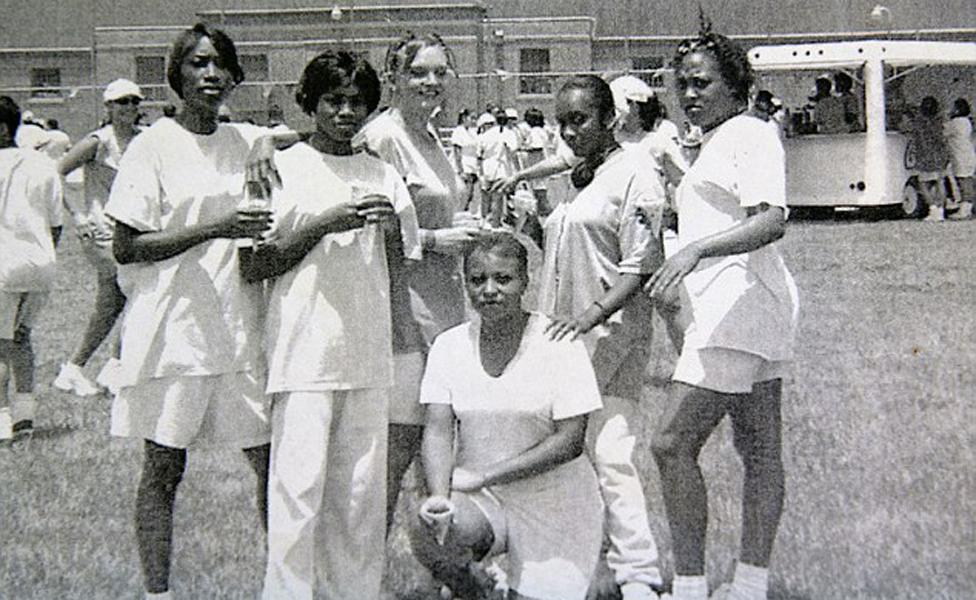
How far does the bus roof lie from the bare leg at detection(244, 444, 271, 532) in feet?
4.44

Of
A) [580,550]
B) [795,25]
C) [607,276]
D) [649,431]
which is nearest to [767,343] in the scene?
[607,276]

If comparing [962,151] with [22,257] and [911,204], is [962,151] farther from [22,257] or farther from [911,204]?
[22,257]

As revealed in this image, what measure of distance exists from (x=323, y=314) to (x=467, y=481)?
15.5 inches

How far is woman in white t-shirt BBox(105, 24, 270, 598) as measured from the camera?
6.75ft

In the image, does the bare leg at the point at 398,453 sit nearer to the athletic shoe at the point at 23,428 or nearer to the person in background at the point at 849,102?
the athletic shoe at the point at 23,428

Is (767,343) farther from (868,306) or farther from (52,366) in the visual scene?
(52,366)

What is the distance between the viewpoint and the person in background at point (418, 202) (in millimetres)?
2225

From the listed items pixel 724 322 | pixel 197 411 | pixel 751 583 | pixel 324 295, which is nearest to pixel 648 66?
pixel 724 322

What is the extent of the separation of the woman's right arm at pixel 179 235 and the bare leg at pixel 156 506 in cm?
34

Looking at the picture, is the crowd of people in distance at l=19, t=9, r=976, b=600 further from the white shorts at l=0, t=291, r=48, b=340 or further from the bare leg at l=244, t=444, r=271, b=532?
the white shorts at l=0, t=291, r=48, b=340

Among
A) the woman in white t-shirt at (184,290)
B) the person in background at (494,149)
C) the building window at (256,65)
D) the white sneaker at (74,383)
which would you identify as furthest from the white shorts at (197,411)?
the white sneaker at (74,383)

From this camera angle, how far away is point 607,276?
87.7 inches

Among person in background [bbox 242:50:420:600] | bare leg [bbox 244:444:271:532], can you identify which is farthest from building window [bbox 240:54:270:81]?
bare leg [bbox 244:444:271:532]

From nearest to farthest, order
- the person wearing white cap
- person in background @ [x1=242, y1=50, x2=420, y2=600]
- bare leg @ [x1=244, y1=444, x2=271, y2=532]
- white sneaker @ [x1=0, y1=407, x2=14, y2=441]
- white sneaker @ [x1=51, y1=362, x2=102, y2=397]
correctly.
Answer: person in background @ [x1=242, y1=50, x2=420, y2=600] → bare leg @ [x1=244, y1=444, x2=271, y2=532] → the person wearing white cap → white sneaker @ [x1=0, y1=407, x2=14, y2=441] → white sneaker @ [x1=51, y1=362, x2=102, y2=397]
